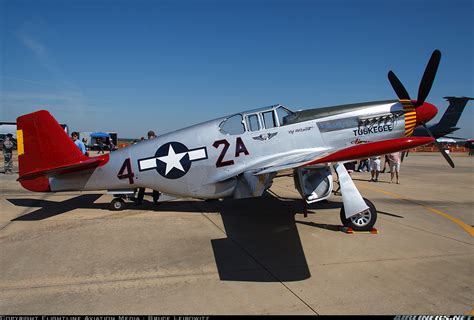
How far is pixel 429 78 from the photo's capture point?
7.36 metres

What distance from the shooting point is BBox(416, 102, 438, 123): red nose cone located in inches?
283

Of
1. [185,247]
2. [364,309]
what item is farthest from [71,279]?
[364,309]

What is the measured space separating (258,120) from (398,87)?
4527 millimetres

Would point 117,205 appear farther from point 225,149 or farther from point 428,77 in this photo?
point 428,77

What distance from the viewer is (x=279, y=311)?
3346 mm

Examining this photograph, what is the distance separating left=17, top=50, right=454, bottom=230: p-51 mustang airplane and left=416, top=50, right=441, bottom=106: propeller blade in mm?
20

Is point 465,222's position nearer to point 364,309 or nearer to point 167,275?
point 364,309

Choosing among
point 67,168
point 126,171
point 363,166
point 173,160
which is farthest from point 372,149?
point 363,166

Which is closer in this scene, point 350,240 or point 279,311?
point 279,311

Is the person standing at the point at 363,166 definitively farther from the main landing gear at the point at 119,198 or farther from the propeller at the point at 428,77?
the main landing gear at the point at 119,198

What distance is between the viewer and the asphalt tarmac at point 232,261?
3.54 m

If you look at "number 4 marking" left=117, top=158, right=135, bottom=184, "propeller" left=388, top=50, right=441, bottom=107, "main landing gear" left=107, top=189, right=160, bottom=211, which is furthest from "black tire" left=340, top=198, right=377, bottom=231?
"main landing gear" left=107, top=189, right=160, bottom=211

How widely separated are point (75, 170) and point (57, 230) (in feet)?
5.51

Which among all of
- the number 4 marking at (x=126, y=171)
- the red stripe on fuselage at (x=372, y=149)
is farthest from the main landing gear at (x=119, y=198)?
the red stripe on fuselage at (x=372, y=149)
